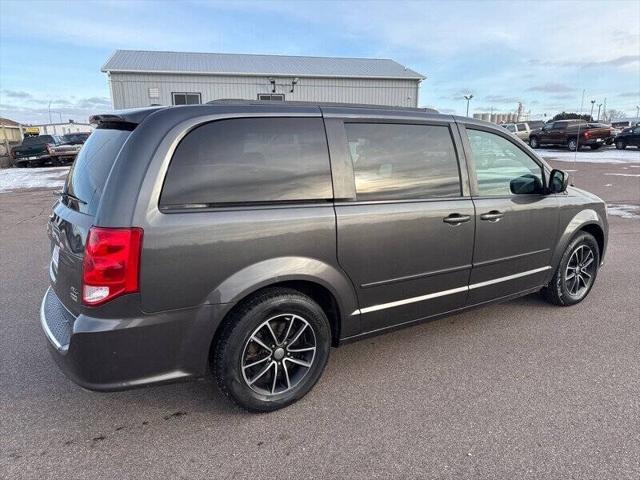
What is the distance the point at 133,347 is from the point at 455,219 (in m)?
2.27

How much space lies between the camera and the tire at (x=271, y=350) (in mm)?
2600

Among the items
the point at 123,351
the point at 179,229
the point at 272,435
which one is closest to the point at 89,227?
the point at 179,229

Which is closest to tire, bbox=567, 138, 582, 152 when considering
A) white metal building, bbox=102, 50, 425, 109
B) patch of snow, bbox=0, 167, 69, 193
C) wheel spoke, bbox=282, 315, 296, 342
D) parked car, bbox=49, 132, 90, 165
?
white metal building, bbox=102, 50, 425, 109

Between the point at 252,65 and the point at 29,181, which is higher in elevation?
the point at 252,65

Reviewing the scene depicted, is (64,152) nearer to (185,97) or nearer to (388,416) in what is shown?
(185,97)

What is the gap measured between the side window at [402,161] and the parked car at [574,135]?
88.5ft

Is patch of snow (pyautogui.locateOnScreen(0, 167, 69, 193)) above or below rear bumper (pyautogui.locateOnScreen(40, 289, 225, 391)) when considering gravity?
below

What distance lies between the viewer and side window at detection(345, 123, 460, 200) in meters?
3.00

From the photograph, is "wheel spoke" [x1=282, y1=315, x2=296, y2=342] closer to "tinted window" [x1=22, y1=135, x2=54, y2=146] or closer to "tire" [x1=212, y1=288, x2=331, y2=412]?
"tire" [x1=212, y1=288, x2=331, y2=412]

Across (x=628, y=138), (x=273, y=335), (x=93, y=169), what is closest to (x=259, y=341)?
(x=273, y=335)

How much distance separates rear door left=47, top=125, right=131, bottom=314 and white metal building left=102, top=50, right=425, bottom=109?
20505 millimetres

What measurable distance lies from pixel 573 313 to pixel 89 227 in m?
4.11

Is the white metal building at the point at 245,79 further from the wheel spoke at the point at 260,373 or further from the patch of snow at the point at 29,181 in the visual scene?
the wheel spoke at the point at 260,373

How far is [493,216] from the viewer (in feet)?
11.6
